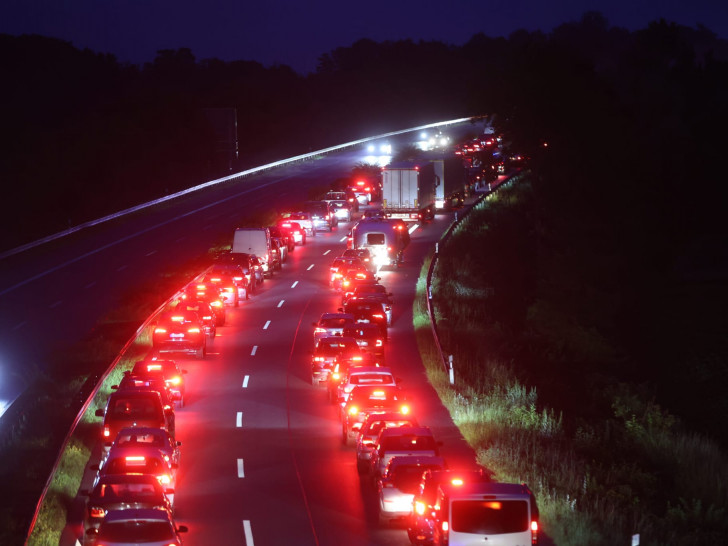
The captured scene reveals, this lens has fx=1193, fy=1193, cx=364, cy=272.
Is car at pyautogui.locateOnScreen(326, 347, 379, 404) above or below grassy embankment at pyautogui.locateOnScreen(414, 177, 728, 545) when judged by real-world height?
above

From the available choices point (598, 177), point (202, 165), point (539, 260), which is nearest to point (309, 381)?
point (539, 260)

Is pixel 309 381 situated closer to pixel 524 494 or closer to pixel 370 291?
pixel 370 291

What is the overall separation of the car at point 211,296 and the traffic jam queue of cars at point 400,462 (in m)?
6.12

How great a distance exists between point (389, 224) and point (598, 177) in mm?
59488

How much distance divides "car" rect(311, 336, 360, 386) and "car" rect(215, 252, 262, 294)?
17.1 meters

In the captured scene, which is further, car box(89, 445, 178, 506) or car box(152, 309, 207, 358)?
car box(152, 309, 207, 358)

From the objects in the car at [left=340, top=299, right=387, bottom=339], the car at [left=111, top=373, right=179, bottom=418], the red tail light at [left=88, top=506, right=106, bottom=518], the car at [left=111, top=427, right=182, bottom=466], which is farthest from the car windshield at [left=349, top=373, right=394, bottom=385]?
the car at [left=340, top=299, right=387, bottom=339]

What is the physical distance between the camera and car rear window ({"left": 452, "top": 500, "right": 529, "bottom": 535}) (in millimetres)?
16438

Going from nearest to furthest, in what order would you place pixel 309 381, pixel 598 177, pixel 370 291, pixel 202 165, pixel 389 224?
1. pixel 309 381
2. pixel 370 291
3. pixel 389 224
4. pixel 598 177
5. pixel 202 165

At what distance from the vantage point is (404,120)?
191125 millimetres

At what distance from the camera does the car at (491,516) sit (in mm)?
16438

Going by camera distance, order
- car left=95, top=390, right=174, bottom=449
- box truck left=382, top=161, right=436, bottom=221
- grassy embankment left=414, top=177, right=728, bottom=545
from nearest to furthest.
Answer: grassy embankment left=414, top=177, right=728, bottom=545
car left=95, top=390, right=174, bottom=449
box truck left=382, top=161, right=436, bottom=221

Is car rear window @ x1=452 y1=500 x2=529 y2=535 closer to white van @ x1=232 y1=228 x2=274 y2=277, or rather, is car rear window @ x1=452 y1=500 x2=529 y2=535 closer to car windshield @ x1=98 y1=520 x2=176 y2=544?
car windshield @ x1=98 y1=520 x2=176 y2=544

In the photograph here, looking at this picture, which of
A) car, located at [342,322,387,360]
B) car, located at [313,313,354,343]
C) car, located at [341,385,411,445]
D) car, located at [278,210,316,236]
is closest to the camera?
car, located at [341,385,411,445]
